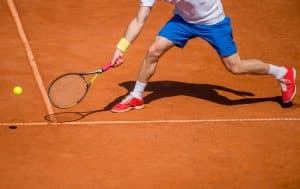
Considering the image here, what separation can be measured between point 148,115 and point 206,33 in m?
1.26

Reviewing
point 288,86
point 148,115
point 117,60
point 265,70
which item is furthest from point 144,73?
point 288,86

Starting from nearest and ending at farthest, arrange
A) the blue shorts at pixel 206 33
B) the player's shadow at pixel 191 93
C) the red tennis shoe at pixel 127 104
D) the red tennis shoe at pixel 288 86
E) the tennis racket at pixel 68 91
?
the tennis racket at pixel 68 91 → the blue shorts at pixel 206 33 → the red tennis shoe at pixel 127 104 → the red tennis shoe at pixel 288 86 → the player's shadow at pixel 191 93

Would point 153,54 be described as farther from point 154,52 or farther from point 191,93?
point 191,93

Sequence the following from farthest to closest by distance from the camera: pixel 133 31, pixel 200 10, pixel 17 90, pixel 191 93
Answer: pixel 191 93 → pixel 17 90 → pixel 200 10 → pixel 133 31

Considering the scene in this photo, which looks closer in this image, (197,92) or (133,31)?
(133,31)

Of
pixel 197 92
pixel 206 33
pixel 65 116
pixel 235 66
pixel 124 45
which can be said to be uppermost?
pixel 124 45

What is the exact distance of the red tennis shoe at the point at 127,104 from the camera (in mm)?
8312

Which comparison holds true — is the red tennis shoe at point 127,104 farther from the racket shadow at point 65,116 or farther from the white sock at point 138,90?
the racket shadow at point 65,116

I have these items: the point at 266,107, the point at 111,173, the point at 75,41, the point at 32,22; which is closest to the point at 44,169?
the point at 111,173

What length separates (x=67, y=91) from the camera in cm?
787

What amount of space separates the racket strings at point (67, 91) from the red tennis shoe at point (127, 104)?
1.91ft

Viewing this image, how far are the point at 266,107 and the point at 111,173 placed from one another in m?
2.63

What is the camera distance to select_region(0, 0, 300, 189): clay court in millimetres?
6887

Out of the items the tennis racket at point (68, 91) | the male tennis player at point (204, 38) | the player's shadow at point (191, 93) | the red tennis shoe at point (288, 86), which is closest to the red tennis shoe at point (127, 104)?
the male tennis player at point (204, 38)
